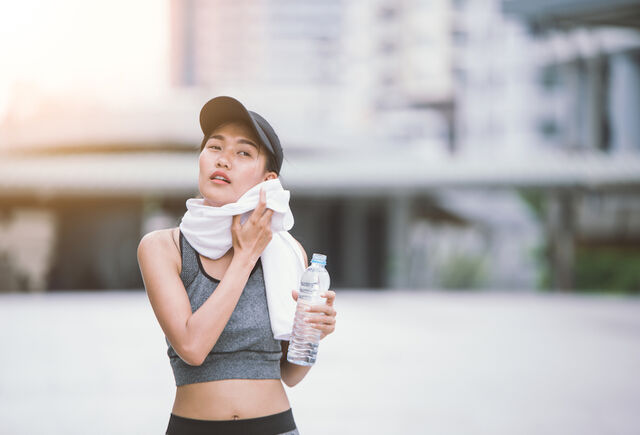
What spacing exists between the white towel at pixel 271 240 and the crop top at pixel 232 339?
3 cm

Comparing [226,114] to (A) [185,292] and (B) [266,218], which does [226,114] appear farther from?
(A) [185,292]

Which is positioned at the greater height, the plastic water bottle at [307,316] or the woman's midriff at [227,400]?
the plastic water bottle at [307,316]

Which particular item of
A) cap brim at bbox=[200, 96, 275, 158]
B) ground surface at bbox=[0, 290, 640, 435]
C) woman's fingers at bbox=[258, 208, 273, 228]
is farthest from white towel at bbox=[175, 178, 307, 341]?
ground surface at bbox=[0, 290, 640, 435]

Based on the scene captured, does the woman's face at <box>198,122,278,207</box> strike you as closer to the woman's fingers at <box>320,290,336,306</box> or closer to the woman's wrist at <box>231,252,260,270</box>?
the woman's wrist at <box>231,252,260,270</box>

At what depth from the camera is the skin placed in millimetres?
1806

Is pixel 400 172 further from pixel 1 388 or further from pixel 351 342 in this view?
pixel 1 388

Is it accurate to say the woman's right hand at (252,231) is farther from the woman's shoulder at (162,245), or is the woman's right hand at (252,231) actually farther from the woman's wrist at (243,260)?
the woman's shoulder at (162,245)

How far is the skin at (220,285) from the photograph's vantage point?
181 centimetres

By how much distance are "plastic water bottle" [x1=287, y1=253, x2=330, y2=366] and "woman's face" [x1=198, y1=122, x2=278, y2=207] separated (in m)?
0.30

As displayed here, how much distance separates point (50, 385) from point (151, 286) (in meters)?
6.56

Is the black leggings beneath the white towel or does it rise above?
beneath

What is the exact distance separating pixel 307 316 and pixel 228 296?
0.23 meters

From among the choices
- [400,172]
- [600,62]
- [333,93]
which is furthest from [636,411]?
[333,93]

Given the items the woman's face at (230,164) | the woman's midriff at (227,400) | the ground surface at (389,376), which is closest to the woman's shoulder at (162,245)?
the woman's face at (230,164)
